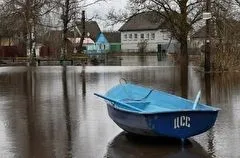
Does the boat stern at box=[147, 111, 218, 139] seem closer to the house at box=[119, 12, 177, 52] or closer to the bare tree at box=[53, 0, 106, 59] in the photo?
the bare tree at box=[53, 0, 106, 59]

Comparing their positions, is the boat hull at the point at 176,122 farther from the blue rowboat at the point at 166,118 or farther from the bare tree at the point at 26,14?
the bare tree at the point at 26,14

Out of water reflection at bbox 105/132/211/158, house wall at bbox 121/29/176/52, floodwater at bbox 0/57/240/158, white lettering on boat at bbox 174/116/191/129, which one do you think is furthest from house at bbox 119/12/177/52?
white lettering on boat at bbox 174/116/191/129

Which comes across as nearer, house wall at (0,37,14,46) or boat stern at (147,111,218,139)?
boat stern at (147,111,218,139)

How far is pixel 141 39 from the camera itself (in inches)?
4894

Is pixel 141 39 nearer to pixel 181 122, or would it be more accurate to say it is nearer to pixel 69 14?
pixel 69 14

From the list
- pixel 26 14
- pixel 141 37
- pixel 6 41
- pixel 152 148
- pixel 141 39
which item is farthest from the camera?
pixel 141 37

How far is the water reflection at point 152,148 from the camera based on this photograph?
895 cm

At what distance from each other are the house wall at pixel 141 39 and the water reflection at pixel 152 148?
358 feet

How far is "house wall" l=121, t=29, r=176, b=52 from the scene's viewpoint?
121794 millimetres

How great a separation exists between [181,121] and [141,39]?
116 metres

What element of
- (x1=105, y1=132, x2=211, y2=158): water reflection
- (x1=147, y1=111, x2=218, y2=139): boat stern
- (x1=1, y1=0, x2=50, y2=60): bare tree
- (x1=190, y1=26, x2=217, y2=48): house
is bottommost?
(x1=105, y1=132, x2=211, y2=158): water reflection

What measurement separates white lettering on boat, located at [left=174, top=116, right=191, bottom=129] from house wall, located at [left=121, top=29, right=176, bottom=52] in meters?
110

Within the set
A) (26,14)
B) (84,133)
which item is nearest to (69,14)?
(26,14)

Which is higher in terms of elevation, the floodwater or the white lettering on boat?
the white lettering on boat
